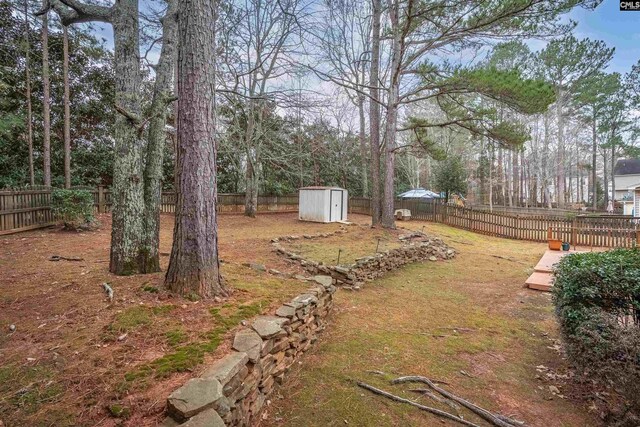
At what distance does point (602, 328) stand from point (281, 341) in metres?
2.63

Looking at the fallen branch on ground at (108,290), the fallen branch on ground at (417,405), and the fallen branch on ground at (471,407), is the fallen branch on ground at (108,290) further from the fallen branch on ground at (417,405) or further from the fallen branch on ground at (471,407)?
the fallen branch on ground at (471,407)

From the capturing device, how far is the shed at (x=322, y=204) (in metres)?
12.5

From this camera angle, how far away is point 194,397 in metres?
1.74

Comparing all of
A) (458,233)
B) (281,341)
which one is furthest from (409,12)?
(458,233)

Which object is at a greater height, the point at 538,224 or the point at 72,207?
the point at 72,207

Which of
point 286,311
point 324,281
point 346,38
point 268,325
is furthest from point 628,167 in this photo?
point 268,325

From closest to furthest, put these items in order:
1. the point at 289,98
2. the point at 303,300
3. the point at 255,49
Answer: the point at 303,300 < the point at 289,98 < the point at 255,49

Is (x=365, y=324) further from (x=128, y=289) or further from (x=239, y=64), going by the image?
(x=239, y=64)

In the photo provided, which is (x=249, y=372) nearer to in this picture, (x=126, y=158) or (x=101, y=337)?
(x=101, y=337)

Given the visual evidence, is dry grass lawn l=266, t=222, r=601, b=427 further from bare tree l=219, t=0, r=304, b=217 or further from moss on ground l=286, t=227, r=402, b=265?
bare tree l=219, t=0, r=304, b=217

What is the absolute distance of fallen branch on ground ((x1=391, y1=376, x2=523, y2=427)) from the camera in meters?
2.31

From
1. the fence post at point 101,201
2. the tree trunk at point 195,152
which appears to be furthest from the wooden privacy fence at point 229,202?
the tree trunk at point 195,152

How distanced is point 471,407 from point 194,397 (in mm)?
2092

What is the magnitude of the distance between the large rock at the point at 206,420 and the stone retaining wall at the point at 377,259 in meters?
4.09
